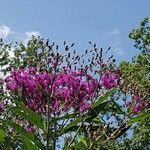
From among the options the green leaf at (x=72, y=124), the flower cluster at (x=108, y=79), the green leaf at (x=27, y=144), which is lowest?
the green leaf at (x=27, y=144)

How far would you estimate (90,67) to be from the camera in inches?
231

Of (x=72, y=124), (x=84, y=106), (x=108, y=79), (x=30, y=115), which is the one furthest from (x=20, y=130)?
(x=108, y=79)

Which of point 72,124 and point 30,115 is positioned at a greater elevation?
point 30,115

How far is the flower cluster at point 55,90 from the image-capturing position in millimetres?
5297

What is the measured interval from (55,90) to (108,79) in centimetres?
71

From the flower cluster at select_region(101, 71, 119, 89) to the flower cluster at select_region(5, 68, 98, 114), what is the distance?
4.7 inches

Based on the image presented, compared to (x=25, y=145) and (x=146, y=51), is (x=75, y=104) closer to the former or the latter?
(x=25, y=145)

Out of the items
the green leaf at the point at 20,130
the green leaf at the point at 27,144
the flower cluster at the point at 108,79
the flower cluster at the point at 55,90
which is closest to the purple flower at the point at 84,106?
the flower cluster at the point at 55,90

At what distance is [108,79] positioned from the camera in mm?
5625

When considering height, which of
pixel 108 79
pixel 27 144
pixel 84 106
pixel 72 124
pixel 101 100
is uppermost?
pixel 108 79

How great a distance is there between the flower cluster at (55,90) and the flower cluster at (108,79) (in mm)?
119

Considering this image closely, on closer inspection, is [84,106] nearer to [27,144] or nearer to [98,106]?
[98,106]

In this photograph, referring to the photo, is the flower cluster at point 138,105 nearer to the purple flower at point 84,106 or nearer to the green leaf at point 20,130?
the purple flower at point 84,106

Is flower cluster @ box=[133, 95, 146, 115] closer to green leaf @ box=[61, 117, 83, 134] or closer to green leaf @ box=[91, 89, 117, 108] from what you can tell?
green leaf @ box=[91, 89, 117, 108]
